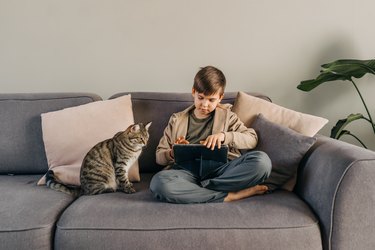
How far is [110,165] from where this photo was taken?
159cm

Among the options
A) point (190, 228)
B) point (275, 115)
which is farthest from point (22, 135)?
point (275, 115)

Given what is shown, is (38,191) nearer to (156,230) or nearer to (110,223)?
(110,223)

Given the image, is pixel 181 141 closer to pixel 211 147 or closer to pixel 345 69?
pixel 211 147

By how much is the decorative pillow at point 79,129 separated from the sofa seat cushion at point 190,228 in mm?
473

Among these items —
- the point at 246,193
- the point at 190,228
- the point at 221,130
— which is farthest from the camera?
the point at 221,130

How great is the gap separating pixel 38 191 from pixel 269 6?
1.73 metres

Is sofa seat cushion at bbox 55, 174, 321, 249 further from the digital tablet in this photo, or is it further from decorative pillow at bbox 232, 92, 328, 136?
decorative pillow at bbox 232, 92, 328, 136


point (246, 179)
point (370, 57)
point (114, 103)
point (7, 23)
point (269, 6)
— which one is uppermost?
point (269, 6)

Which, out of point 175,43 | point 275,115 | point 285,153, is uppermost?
point 175,43

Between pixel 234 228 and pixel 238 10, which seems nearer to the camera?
pixel 234 228

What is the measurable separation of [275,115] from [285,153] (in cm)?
30

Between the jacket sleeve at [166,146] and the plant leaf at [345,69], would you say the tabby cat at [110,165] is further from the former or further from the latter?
the plant leaf at [345,69]

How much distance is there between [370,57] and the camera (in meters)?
2.21

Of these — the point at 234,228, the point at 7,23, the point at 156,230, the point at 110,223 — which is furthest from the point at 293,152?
the point at 7,23
